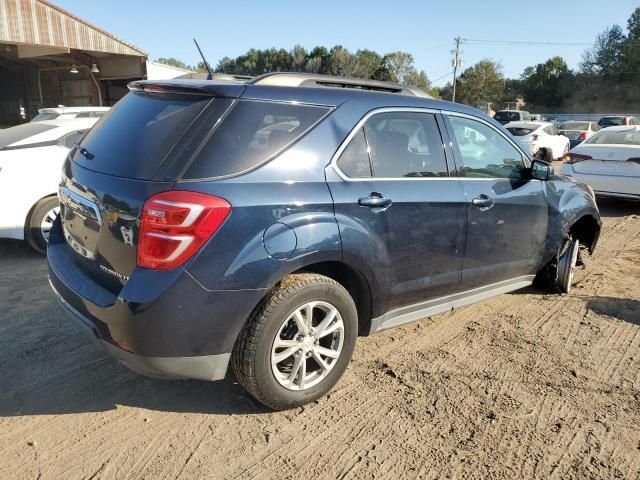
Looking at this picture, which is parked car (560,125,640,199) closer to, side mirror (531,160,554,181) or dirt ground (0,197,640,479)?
dirt ground (0,197,640,479)

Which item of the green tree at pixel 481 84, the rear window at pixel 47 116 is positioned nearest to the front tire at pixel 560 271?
the rear window at pixel 47 116

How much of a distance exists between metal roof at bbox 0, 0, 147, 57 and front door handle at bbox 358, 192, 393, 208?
57.6ft

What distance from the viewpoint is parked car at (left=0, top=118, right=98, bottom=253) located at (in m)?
5.18

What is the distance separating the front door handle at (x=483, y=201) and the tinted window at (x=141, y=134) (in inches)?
75.5

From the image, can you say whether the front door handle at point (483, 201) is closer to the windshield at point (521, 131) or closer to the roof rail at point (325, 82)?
the roof rail at point (325, 82)

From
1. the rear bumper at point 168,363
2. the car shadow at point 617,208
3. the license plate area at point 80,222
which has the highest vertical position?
the license plate area at point 80,222

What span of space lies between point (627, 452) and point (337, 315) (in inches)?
64.9

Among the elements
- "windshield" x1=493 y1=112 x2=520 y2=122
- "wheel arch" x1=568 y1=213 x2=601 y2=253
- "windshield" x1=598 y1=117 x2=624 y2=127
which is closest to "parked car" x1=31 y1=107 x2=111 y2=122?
"wheel arch" x1=568 y1=213 x2=601 y2=253

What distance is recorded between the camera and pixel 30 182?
530 cm

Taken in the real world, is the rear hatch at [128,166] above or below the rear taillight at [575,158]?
above

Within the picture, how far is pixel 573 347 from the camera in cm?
376

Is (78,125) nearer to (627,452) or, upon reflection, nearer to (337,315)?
(337,315)

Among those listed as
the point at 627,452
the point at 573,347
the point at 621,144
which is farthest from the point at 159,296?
the point at 621,144

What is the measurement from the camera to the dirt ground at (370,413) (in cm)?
247
